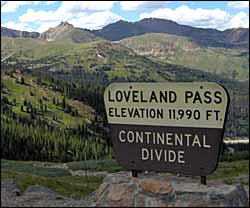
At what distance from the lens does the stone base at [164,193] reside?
10000 millimetres

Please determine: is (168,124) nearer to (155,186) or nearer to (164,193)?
(155,186)

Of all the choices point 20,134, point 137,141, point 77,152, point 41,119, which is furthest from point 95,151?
point 137,141

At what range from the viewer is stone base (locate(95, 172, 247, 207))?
10000 mm

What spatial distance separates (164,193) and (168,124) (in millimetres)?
1499

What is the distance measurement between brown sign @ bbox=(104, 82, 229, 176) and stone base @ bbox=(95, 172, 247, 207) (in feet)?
1.04

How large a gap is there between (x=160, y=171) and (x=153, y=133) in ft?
2.79

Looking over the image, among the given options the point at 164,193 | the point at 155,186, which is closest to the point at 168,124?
the point at 155,186

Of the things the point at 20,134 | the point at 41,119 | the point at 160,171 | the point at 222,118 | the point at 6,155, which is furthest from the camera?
the point at 41,119

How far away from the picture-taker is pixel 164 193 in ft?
34.4

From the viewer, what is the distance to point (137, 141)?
10969 mm

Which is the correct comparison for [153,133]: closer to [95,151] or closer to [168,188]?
[168,188]

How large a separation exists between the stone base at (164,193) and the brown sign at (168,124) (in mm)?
318

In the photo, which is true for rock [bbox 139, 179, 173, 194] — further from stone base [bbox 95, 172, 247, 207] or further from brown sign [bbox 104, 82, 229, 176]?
brown sign [bbox 104, 82, 229, 176]

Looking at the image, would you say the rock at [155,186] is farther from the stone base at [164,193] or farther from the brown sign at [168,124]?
the brown sign at [168,124]
